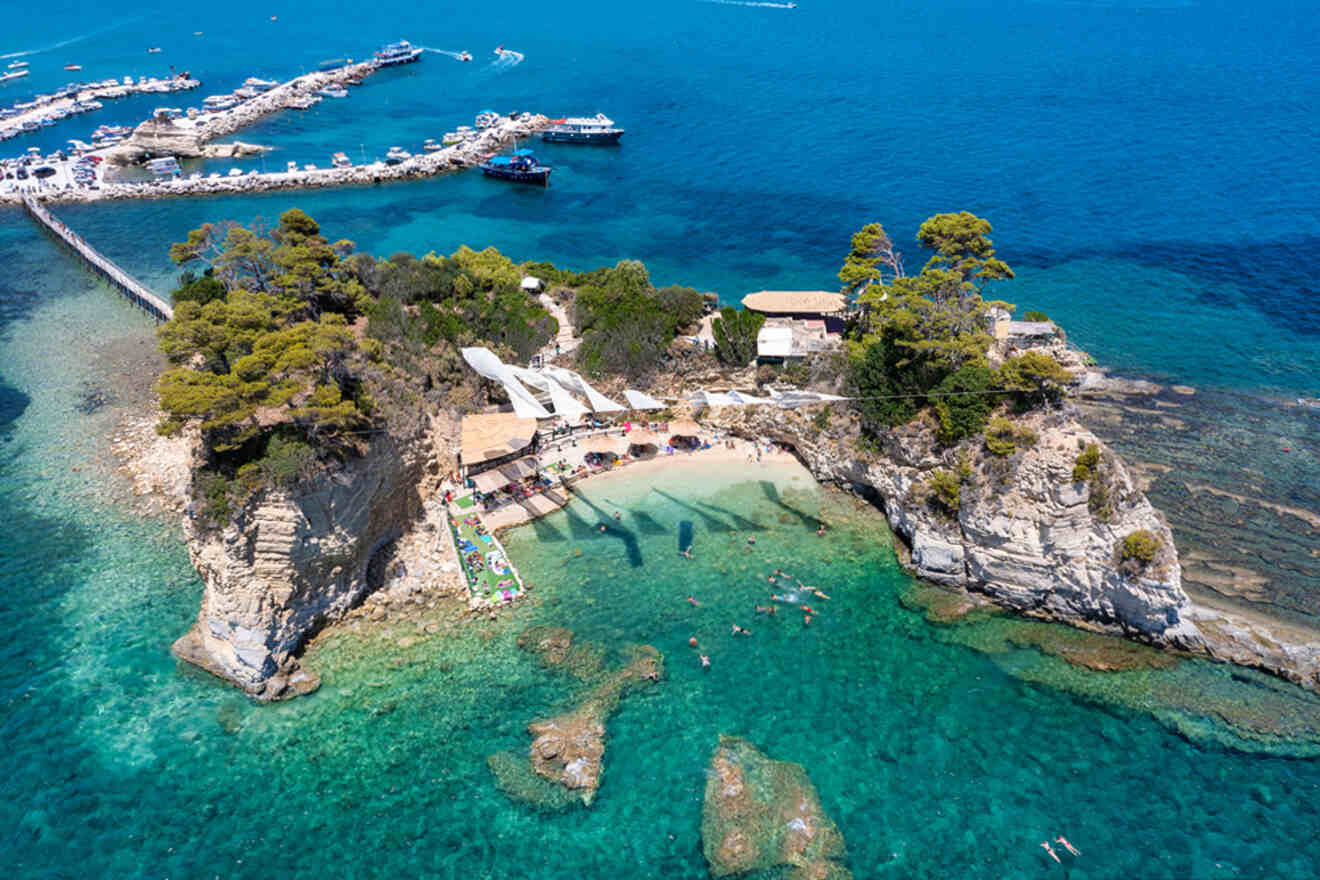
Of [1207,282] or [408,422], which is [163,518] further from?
[1207,282]

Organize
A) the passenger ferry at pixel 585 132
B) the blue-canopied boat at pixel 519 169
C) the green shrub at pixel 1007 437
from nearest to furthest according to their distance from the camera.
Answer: the green shrub at pixel 1007 437, the blue-canopied boat at pixel 519 169, the passenger ferry at pixel 585 132

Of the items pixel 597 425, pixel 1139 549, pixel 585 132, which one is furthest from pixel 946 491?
pixel 585 132

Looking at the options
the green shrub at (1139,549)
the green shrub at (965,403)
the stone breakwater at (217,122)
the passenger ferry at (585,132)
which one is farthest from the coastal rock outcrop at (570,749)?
the stone breakwater at (217,122)

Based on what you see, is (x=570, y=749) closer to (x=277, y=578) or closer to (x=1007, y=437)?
(x=277, y=578)

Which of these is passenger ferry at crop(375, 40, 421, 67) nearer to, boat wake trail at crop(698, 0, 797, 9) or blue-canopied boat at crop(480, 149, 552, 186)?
blue-canopied boat at crop(480, 149, 552, 186)

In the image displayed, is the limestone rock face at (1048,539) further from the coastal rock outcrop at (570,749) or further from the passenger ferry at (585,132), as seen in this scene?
the passenger ferry at (585,132)

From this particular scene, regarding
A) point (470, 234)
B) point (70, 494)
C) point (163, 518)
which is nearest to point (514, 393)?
point (163, 518)
